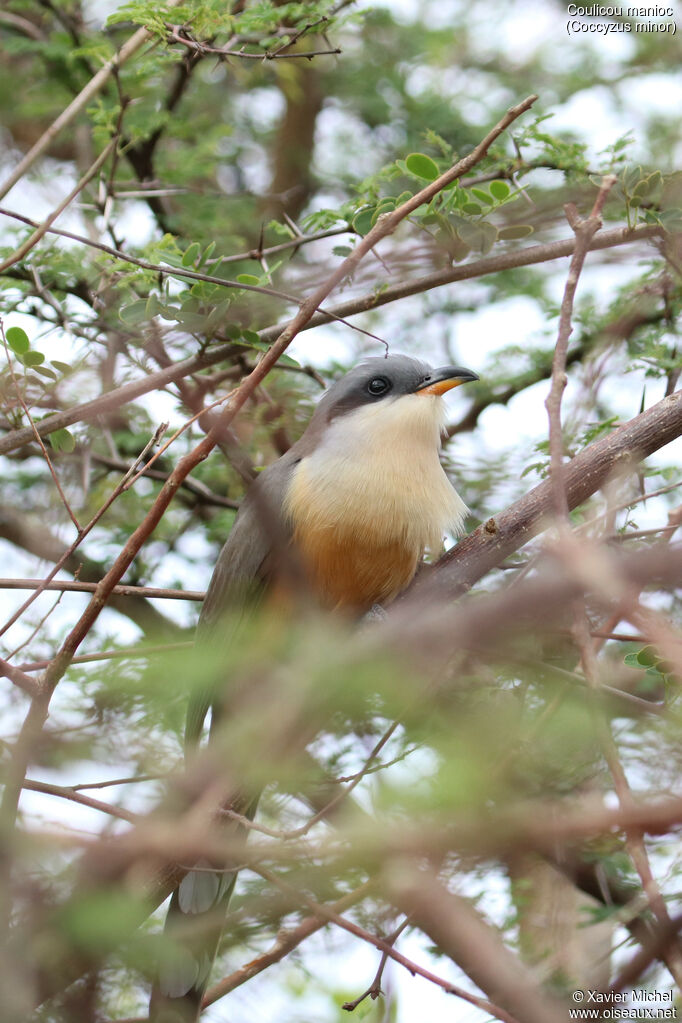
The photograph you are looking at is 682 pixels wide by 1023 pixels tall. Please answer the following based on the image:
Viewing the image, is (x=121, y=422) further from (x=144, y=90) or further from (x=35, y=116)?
(x=35, y=116)

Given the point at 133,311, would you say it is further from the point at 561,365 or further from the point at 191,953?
the point at 191,953

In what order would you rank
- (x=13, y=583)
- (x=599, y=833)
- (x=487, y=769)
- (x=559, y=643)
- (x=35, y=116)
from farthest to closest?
1. (x=35, y=116)
2. (x=13, y=583)
3. (x=559, y=643)
4. (x=487, y=769)
5. (x=599, y=833)

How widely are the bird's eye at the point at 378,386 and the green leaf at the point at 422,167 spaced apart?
938mm

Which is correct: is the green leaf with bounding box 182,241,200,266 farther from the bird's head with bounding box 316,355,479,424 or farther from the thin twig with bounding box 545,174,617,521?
the thin twig with bounding box 545,174,617,521

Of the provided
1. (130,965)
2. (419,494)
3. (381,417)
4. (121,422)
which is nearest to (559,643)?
(130,965)

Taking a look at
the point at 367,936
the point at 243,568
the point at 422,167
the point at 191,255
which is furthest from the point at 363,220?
the point at 367,936

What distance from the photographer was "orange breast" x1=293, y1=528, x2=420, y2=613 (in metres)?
3.57

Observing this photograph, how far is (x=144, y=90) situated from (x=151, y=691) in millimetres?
4130

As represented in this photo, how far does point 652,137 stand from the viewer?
5660 mm

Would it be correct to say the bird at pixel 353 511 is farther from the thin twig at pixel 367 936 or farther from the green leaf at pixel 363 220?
the thin twig at pixel 367 936

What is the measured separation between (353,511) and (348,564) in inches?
7.0

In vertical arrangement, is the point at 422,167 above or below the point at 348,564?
above

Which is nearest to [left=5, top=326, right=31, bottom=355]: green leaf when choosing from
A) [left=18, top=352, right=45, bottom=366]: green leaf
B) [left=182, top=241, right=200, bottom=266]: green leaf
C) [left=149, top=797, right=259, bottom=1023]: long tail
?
[left=18, top=352, right=45, bottom=366]: green leaf

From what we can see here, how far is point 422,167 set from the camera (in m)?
3.15
